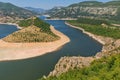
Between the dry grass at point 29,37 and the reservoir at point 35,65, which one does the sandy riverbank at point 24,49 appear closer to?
the dry grass at point 29,37

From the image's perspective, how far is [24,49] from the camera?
14525cm

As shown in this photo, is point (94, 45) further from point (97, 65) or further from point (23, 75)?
point (97, 65)

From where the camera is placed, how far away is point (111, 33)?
191 meters

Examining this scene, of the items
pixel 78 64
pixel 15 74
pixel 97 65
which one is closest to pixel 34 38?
pixel 15 74

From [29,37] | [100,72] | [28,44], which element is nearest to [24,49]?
[28,44]

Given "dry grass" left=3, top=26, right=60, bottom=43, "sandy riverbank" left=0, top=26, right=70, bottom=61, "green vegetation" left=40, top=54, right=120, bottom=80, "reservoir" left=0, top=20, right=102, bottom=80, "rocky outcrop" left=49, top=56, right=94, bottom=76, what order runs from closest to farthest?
"green vegetation" left=40, top=54, right=120, bottom=80 → "rocky outcrop" left=49, top=56, right=94, bottom=76 → "reservoir" left=0, top=20, right=102, bottom=80 → "sandy riverbank" left=0, top=26, right=70, bottom=61 → "dry grass" left=3, top=26, right=60, bottom=43

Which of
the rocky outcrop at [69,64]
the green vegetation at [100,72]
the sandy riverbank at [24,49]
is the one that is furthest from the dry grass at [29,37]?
the green vegetation at [100,72]

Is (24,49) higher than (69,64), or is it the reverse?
(69,64)

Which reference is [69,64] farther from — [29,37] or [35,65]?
[29,37]

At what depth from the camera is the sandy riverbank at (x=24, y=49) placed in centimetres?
12818

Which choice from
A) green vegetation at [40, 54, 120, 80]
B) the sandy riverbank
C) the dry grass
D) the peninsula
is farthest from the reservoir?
green vegetation at [40, 54, 120, 80]

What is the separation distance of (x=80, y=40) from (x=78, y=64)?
365ft

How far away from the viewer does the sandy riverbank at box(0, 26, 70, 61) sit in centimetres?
12818

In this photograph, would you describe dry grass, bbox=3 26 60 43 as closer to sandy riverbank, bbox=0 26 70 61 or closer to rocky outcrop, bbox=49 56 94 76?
sandy riverbank, bbox=0 26 70 61
